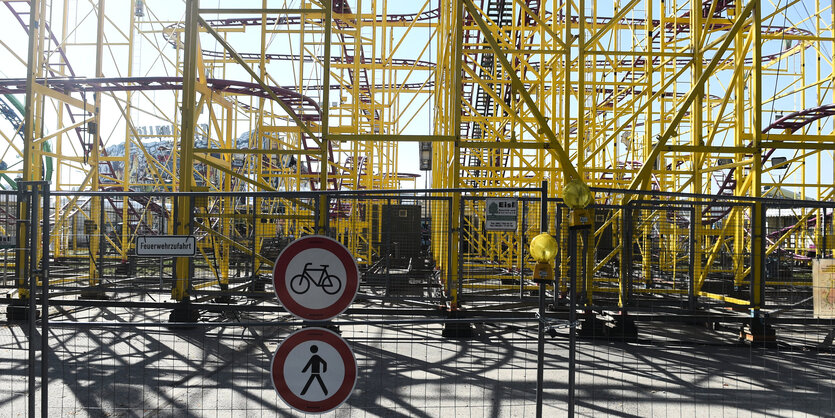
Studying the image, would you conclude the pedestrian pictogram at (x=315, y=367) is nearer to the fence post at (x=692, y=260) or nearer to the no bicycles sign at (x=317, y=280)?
the no bicycles sign at (x=317, y=280)

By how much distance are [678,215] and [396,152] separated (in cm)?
1535

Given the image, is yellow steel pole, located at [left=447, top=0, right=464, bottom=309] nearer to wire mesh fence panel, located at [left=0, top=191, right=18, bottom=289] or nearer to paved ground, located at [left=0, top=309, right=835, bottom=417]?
paved ground, located at [left=0, top=309, right=835, bottom=417]

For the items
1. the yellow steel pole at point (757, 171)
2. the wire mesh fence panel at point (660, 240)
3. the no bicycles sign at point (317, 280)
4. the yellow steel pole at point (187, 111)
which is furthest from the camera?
the yellow steel pole at point (187, 111)

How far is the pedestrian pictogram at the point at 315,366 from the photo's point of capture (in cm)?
365

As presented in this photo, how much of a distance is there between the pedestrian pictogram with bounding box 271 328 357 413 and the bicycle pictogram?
28cm

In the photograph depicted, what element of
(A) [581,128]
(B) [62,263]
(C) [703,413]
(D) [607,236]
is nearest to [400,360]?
(C) [703,413]

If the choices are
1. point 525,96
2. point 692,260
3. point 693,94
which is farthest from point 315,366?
point 693,94

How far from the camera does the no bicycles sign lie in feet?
12.4

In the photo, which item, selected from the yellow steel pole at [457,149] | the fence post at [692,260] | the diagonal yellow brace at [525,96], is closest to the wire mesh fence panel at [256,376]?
the yellow steel pole at [457,149]

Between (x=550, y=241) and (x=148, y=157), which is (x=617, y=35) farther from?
(x=550, y=241)

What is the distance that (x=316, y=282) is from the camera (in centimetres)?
379

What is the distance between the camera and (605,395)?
579 cm

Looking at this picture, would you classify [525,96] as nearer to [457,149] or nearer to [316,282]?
[457,149]

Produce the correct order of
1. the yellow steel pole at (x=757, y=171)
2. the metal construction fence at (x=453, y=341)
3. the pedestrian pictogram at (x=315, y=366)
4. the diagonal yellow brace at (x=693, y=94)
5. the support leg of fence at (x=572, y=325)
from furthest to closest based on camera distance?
1. the diagonal yellow brace at (x=693, y=94)
2. the yellow steel pole at (x=757, y=171)
3. the metal construction fence at (x=453, y=341)
4. the support leg of fence at (x=572, y=325)
5. the pedestrian pictogram at (x=315, y=366)
